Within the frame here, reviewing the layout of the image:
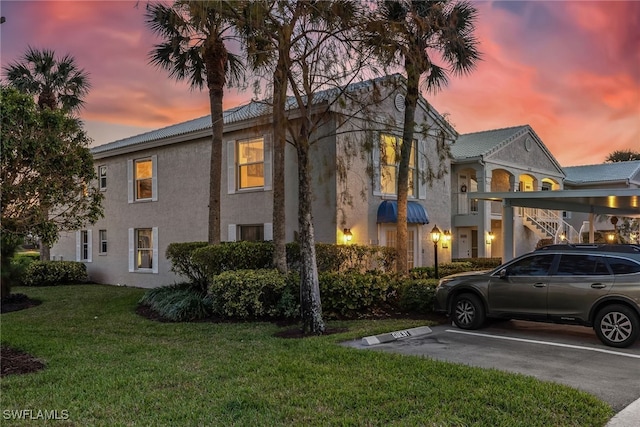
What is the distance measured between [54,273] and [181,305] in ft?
39.1

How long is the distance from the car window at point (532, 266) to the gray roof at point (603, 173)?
67.4 ft

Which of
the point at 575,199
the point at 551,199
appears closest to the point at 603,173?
the point at 575,199

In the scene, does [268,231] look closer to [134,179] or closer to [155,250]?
[155,250]

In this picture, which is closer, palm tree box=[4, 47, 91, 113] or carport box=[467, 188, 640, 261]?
carport box=[467, 188, 640, 261]

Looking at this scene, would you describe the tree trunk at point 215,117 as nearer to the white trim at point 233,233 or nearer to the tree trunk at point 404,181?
the white trim at point 233,233

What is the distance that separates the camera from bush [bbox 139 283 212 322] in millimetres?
11062

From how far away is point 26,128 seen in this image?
22.0ft

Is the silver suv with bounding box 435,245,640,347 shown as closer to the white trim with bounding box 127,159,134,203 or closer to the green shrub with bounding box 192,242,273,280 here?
the green shrub with bounding box 192,242,273,280

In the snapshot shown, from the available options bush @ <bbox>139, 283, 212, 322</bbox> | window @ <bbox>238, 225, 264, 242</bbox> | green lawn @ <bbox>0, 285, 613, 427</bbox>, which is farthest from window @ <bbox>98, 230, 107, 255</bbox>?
green lawn @ <bbox>0, 285, 613, 427</bbox>

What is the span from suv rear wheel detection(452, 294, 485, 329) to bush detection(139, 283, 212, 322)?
5.70 m

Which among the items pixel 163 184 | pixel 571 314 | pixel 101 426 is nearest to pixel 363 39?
pixel 571 314

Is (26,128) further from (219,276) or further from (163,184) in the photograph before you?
(163,184)

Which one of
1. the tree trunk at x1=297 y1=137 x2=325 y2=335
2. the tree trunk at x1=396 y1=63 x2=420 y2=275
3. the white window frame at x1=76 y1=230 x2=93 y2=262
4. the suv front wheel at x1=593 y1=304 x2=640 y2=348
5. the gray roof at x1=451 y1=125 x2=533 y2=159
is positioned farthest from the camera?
the white window frame at x1=76 y1=230 x2=93 y2=262

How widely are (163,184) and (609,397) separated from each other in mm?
15997
